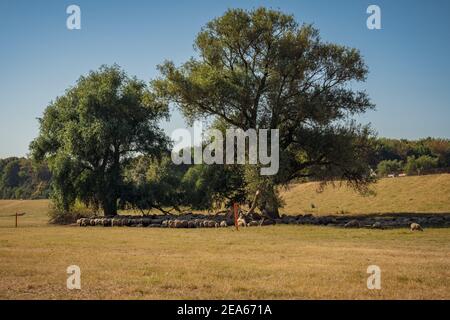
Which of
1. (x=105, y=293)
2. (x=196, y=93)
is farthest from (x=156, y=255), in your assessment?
(x=196, y=93)

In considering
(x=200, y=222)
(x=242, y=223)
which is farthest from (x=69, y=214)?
(x=242, y=223)

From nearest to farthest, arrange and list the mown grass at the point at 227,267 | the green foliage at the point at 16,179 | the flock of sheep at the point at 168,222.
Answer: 1. the mown grass at the point at 227,267
2. the flock of sheep at the point at 168,222
3. the green foliage at the point at 16,179

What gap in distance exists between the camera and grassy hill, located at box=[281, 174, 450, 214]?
55.6 metres

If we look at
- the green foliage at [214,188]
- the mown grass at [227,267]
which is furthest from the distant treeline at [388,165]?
the mown grass at [227,267]

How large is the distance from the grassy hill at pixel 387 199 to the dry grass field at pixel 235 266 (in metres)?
25.8

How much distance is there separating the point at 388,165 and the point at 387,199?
1816 inches

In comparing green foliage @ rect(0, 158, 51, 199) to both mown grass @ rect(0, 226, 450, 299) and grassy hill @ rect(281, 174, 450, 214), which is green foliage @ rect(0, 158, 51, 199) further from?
mown grass @ rect(0, 226, 450, 299)

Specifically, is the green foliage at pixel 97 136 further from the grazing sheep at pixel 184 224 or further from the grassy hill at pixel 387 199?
the grassy hill at pixel 387 199

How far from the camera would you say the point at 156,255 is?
20.2 m

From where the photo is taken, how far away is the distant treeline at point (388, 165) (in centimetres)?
Result: 9912

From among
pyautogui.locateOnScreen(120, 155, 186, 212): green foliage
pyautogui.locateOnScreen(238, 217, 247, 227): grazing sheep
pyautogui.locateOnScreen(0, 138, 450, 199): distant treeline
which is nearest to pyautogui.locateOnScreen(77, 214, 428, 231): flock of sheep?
pyautogui.locateOnScreen(238, 217, 247, 227): grazing sheep

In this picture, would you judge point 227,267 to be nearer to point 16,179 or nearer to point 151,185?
point 151,185

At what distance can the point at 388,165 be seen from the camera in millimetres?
105188

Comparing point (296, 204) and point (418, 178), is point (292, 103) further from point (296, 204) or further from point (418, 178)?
point (418, 178)
